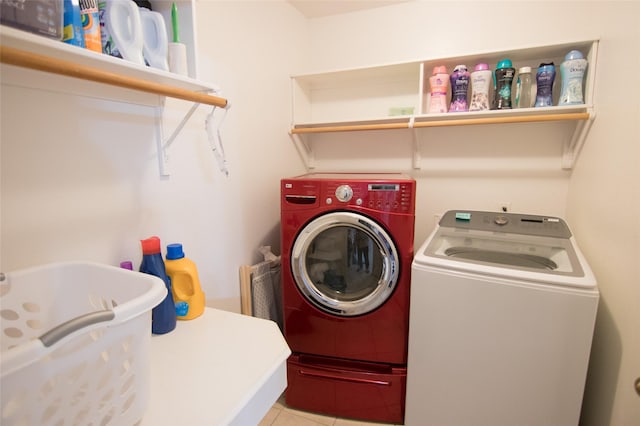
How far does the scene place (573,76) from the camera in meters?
1.66

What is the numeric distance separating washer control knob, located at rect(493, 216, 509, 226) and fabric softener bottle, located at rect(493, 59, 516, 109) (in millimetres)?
652

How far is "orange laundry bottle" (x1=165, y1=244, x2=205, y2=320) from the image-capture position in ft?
3.60

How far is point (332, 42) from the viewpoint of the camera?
242 cm

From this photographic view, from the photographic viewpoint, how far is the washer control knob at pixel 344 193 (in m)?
1.59

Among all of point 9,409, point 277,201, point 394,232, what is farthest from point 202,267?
point 9,409

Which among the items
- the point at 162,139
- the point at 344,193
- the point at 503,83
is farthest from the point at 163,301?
the point at 503,83

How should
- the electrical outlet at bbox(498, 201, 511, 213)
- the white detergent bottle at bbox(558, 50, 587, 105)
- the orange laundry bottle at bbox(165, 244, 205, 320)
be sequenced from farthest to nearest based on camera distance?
the electrical outlet at bbox(498, 201, 511, 213) < the white detergent bottle at bbox(558, 50, 587, 105) < the orange laundry bottle at bbox(165, 244, 205, 320)

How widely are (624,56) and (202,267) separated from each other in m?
2.03

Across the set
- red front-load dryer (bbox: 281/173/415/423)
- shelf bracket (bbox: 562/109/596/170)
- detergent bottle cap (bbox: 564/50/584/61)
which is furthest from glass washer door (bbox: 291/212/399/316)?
detergent bottle cap (bbox: 564/50/584/61)

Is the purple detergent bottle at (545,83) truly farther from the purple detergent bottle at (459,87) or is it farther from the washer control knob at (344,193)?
the washer control knob at (344,193)

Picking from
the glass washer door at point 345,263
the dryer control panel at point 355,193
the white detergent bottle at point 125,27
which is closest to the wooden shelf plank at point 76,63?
the white detergent bottle at point 125,27

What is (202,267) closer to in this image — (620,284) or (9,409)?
(9,409)

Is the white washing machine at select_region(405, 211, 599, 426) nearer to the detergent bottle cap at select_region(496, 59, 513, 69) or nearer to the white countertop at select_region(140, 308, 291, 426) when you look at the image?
the white countertop at select_region(140, 308, 291, 426)

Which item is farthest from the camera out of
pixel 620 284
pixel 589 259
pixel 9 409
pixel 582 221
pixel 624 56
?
pixel 582 221
